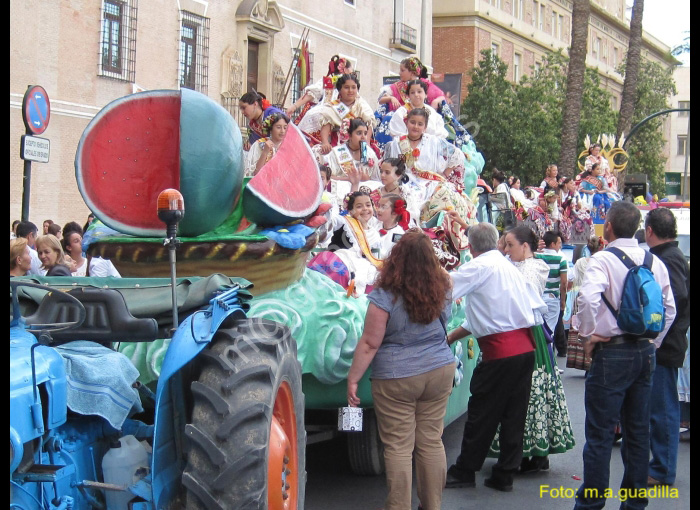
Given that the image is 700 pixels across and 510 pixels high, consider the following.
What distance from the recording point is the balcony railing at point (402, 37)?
3450 cm

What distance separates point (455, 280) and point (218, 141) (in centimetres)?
193

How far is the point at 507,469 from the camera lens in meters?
6.87

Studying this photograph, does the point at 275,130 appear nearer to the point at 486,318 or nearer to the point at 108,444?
the point at 486,318

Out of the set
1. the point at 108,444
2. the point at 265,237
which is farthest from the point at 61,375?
the point at 265,237

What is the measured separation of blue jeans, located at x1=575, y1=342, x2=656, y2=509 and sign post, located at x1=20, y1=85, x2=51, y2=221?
17.9ft

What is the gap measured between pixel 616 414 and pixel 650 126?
44816 mm

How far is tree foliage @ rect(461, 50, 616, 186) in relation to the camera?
38656mm

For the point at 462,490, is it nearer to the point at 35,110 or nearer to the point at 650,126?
the point at 35,110

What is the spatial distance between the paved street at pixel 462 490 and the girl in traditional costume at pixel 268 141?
2.34 metres

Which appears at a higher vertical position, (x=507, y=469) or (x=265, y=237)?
(x=265, y=237)

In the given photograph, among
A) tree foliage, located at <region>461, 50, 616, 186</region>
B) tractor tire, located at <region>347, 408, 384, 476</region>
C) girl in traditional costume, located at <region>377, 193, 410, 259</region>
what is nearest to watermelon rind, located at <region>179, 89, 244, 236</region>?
tractor tire, located at <region>347, 408, 384, 476</region>

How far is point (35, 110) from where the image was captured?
9.44 metres

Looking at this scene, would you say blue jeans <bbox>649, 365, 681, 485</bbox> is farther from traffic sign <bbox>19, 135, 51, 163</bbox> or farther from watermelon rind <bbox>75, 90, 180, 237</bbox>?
traffic sign <bbox>19, 135, 51, 163</bbox>

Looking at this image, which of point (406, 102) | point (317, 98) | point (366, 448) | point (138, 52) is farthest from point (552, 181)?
point (366, 448)
